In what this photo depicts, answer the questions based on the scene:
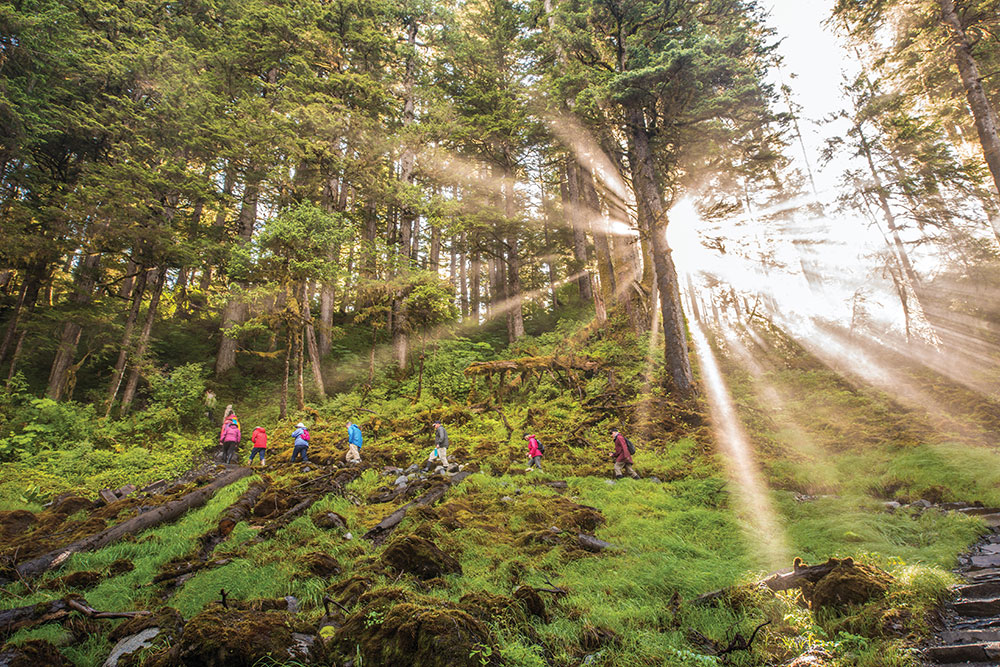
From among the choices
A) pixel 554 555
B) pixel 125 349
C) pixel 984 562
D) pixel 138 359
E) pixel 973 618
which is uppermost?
pixel 125 349

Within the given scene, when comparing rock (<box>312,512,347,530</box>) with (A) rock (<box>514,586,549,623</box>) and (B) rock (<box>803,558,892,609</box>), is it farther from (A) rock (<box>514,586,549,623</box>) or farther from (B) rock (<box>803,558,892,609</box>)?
(B) rock (<box>803,558,892,609</box>)

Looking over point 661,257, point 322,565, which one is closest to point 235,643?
point 322,565

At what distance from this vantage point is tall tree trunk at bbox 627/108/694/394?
46.2 ft

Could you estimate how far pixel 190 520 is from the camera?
7.60 meters

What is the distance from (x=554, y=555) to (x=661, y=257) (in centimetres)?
1126

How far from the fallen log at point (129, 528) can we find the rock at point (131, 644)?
2.78 m

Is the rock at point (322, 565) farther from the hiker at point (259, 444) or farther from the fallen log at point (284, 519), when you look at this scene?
the hiker at point (259, 444)

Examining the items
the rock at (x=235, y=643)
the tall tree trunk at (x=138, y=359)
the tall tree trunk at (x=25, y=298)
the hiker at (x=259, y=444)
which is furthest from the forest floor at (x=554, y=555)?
the tall tree trunk at (x=25, y=298)

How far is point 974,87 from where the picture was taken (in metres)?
11.9

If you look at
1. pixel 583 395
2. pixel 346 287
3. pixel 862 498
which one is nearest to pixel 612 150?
pixel 583 395

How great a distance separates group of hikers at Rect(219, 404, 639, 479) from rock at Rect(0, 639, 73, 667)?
754 centimetres

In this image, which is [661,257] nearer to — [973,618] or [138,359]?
[973,618]

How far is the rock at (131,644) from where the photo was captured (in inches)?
135

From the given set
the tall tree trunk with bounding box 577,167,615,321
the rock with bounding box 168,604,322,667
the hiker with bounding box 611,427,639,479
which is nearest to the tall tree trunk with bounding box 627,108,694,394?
the hiker with bounding box 611,427,639,479
